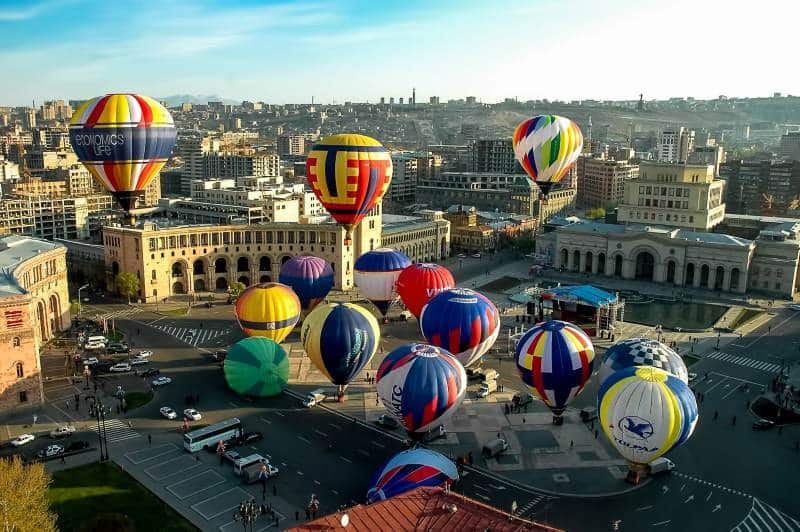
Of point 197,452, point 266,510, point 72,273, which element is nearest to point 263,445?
point 197,452

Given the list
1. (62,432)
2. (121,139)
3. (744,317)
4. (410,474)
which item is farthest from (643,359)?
(121,139)

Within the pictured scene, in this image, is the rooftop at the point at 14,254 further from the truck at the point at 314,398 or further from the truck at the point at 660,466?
the truck at the point at 660,466

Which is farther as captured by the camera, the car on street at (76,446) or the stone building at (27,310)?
the stone building at (27,310)

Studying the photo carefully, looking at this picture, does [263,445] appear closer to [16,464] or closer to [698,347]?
[16,464]

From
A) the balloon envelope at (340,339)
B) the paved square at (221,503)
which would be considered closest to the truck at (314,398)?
the balloon envelope at (340,339)

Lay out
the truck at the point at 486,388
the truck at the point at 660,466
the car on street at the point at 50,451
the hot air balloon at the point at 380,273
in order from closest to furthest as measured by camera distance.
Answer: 1. the truck at the point at 660,466
2. the car on street at the point at 50,451
3. the truck at the point at 486,388
4. the hot air balloon at the point at 380,273

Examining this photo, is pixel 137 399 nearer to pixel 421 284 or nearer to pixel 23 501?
pixel 23 501
